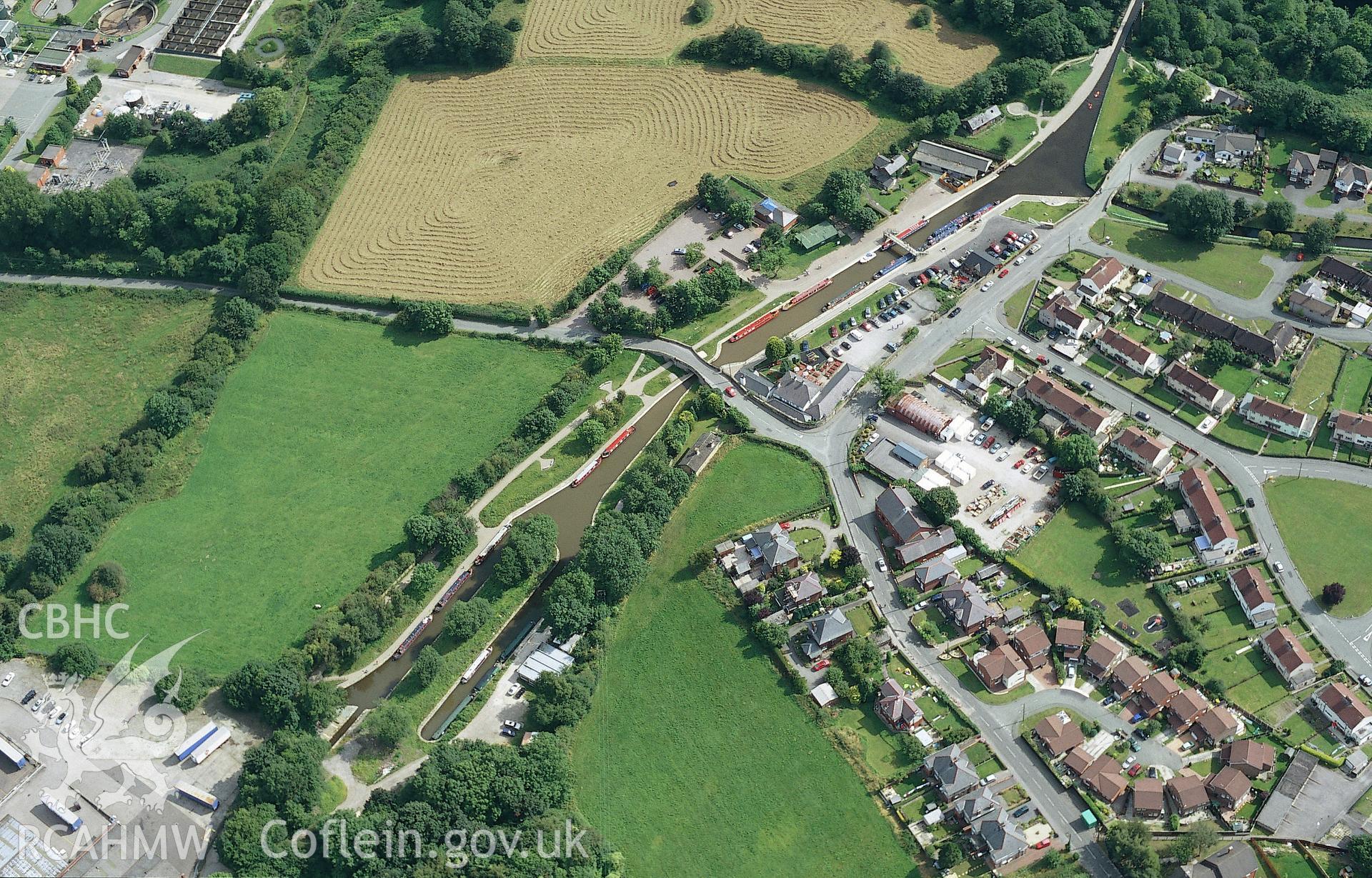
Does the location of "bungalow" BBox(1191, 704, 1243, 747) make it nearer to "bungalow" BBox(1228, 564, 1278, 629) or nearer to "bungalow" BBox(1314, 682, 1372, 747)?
"bungalow" BBox(1314, 682, 1372, 747)

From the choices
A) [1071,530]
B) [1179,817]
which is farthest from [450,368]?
[1179,817]

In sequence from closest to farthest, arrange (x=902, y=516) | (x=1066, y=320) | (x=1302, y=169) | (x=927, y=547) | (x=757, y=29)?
(x=927, y=547) < (x=902, y=516) < (x=1066, y=320) < (x=1302, y=169) < (x=757, y=29)

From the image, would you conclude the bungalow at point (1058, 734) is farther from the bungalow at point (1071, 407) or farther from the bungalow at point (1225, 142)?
the bungalow at point (1225, 142)

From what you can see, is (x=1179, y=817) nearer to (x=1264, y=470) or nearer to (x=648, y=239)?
(x=1264, y=470)

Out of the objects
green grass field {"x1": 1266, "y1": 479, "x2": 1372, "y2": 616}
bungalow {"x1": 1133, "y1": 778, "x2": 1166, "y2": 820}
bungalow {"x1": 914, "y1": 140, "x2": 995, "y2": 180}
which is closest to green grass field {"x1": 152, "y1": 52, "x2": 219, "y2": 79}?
bungalow {"x1": 914, "y1": 140, "x2": 995, "y2": 180}

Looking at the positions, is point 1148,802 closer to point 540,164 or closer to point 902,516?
point 902,516

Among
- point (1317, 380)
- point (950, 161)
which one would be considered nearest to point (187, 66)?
point (950, 161)
